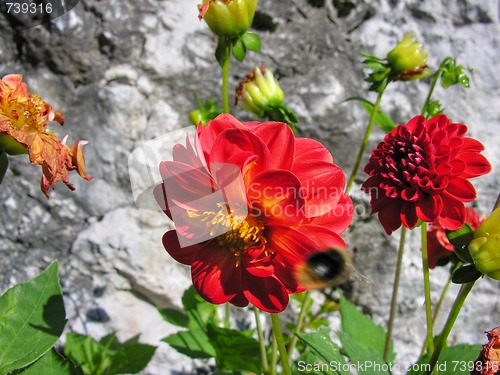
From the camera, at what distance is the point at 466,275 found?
0.67 m

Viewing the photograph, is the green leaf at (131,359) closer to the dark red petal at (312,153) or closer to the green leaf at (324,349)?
the green leaf at (324,349)

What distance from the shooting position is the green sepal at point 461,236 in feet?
2.39

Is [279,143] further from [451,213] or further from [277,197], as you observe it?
[451,213]

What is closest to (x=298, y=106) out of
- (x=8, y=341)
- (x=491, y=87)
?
(x=491, y=87)

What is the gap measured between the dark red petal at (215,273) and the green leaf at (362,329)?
551mm

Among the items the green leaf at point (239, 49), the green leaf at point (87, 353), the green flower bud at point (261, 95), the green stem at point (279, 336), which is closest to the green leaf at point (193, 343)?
the green leaf at point (87, 353)

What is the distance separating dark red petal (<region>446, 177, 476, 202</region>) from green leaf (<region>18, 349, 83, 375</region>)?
68cm

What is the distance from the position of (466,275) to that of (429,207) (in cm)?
14

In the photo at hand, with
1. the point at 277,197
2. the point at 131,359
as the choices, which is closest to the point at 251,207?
the point at 277,197

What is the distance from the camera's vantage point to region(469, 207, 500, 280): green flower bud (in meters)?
0.64

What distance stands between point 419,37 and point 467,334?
3.01ft

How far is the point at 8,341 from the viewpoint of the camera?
825 mm

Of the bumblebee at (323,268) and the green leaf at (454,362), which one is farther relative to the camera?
the green leaf at (454,362)

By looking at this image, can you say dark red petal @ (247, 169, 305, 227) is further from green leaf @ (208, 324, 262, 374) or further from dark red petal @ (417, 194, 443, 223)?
green leaf @ (208, 324, 262, 374)
